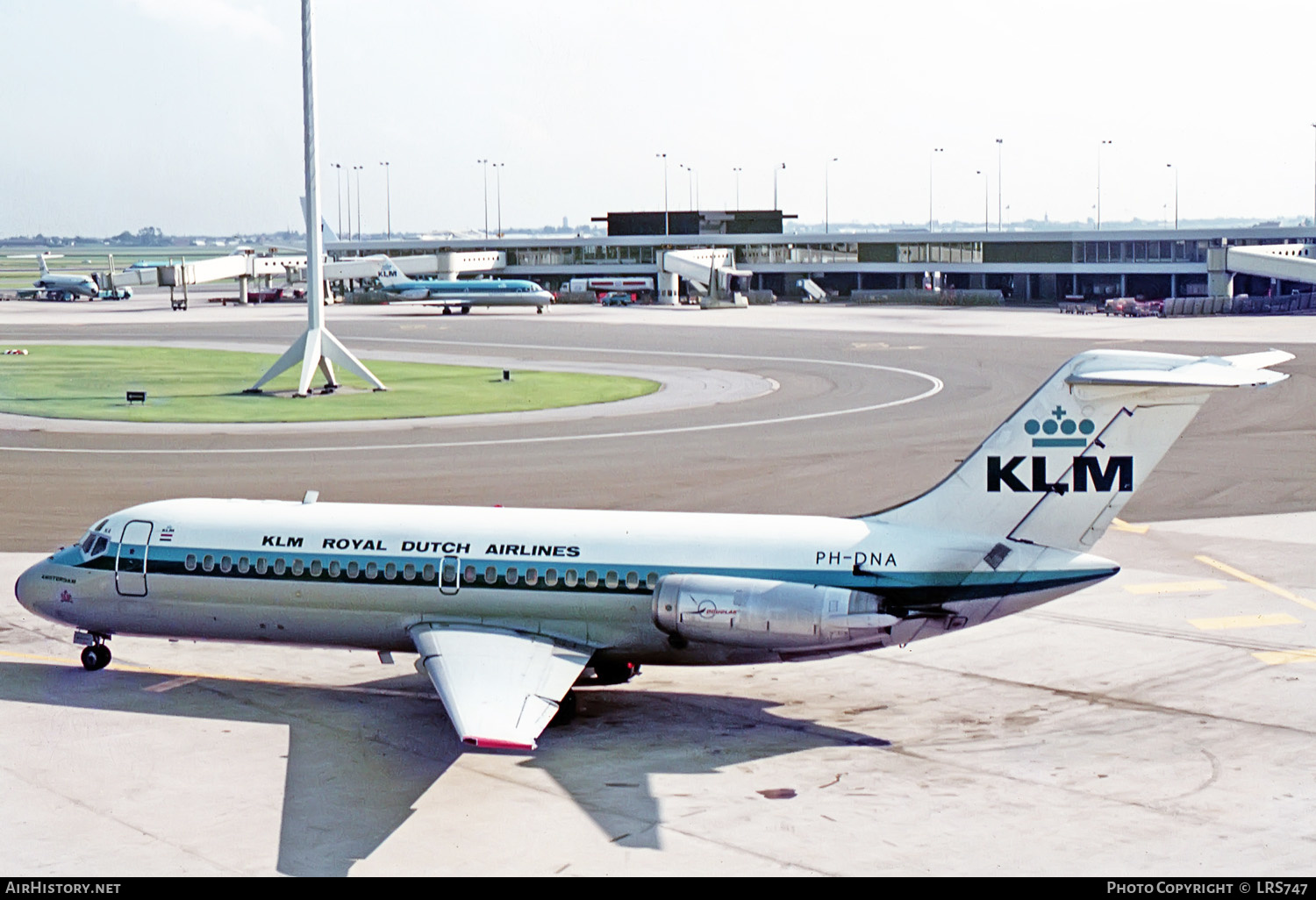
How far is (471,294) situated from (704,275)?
80.1ft

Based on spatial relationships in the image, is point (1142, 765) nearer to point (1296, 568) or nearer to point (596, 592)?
point (596, 592)

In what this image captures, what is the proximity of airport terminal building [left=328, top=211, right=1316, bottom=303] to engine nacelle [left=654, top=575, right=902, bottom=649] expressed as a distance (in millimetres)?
115278

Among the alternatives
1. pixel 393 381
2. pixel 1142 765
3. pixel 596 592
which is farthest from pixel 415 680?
pixel 393 381

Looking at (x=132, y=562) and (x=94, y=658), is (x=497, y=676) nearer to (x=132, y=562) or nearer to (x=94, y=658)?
(x=132, y=562)

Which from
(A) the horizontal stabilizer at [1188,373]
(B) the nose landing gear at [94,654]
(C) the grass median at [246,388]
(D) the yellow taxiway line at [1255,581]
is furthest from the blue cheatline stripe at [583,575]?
(C) the grass median at [246,388]

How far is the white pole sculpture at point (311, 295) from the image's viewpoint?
6056cm

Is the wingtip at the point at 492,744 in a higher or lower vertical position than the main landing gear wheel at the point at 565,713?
higher

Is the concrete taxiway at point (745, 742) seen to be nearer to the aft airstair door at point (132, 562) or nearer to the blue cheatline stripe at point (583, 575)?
the aft airstair door at point (132, 562)

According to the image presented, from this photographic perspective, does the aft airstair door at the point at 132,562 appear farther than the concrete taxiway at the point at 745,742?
Yes

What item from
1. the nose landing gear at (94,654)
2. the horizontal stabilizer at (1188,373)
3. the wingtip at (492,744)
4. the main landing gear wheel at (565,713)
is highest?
the horizontal stabilizer at (1188,373)

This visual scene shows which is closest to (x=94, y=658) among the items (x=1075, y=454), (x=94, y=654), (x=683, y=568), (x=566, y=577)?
(x=94, y=654)

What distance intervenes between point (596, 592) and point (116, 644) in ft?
36.0

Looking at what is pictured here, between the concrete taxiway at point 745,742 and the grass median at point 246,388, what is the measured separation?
17569 mm
